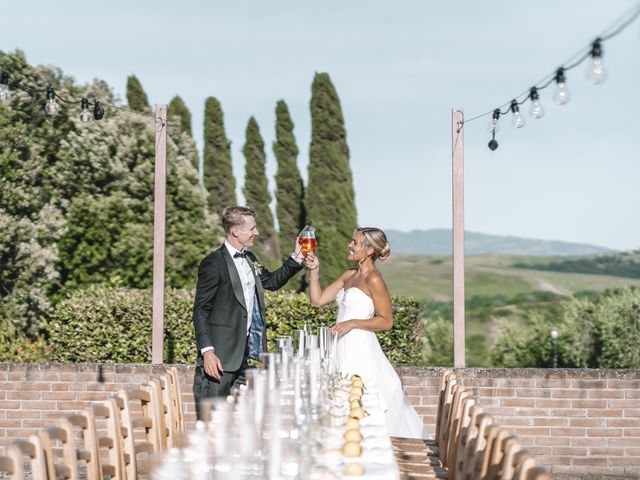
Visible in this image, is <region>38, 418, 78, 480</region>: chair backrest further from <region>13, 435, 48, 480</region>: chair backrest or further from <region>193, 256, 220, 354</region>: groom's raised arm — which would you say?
<region>193, 256, 220, 354</region>: groom's raised arm

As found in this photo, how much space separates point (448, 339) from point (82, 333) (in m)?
28.5

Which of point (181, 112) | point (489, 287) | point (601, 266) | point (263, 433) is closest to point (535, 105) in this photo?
point (263, 433)

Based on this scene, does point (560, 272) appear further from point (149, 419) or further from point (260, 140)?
point (149, 419)

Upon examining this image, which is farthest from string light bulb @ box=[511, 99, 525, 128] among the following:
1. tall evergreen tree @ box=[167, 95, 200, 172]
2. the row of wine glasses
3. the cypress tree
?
the cypress tree

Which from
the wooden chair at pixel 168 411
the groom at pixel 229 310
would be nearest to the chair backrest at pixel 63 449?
the wooden chair at pixel 168 411

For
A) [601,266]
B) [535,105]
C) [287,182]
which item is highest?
[601,266]

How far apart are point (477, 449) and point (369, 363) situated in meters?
3.08

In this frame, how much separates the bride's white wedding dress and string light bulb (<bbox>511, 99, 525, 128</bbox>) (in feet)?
5.61

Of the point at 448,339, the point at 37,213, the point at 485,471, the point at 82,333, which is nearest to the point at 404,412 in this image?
the point at 485,471

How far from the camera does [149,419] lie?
4766mm

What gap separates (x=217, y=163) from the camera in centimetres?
3469

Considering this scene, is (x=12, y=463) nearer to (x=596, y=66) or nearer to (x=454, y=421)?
(x=454, y=421)

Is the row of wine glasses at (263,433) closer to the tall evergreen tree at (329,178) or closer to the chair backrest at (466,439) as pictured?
the chair backrest at (466,439)

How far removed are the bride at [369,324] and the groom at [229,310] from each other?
752 mm
